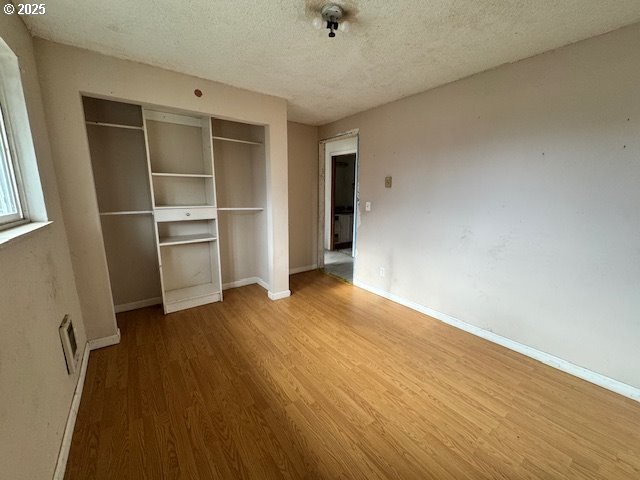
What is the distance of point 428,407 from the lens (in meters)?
1.63

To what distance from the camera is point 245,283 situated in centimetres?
369

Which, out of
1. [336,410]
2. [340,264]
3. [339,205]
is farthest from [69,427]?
[339,205]

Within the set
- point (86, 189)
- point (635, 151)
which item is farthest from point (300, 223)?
point (635, 151)

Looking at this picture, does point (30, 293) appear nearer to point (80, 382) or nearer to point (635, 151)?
point (80, 382)

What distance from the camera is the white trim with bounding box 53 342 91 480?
3.92 ft

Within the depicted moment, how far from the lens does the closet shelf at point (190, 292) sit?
289 centimetres

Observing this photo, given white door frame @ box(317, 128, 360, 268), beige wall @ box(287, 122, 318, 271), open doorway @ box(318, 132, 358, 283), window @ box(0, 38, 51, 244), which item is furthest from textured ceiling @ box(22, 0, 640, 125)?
beige wall @ box(287, 122, 318, 271)

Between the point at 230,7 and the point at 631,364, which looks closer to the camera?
the point at 230,7

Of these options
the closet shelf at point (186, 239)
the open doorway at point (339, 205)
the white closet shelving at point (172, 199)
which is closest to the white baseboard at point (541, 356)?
the open doorway at point (339, 205)

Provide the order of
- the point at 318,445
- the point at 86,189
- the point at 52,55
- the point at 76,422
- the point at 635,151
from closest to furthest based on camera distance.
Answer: the point at 318,445, the point at 76,422, the point at 635,151, the point at 52,55, the point at 86,189

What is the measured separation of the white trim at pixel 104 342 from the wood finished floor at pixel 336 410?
60 mm

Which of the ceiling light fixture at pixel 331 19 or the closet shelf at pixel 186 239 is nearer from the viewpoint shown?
the ceiling light fixture at pixel 331 19

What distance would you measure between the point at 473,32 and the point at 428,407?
2.46 meters

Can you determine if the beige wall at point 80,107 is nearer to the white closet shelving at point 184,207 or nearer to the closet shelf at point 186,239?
the white closet shelving at point 184,207
